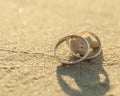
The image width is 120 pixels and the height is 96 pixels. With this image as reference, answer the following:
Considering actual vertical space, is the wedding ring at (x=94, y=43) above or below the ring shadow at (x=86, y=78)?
above

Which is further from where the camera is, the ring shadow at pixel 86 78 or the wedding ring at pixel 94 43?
the wedding ring at pixel 94 43

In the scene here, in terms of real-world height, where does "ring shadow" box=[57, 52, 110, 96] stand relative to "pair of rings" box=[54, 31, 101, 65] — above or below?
below

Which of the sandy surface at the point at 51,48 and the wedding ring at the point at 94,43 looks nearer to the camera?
the sandy surface at the point at 51,48

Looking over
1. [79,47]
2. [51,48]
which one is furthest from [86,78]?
[51,48]

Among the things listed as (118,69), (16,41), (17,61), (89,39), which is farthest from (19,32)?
(118,69)

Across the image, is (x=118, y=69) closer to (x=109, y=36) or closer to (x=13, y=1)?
(x=109, y=36)

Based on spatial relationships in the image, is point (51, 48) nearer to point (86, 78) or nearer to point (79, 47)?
point (79, 47)

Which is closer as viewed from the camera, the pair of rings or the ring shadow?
the ring shadow
